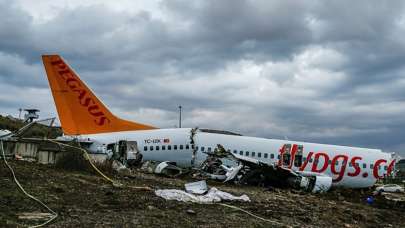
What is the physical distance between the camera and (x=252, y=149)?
2548cm

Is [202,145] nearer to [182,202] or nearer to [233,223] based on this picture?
[182,202]

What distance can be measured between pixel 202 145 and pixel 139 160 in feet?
12.1

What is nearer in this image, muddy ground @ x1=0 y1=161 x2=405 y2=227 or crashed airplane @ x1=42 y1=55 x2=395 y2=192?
muddy ground @ x1=0 y1=161 x2=405 y2=227

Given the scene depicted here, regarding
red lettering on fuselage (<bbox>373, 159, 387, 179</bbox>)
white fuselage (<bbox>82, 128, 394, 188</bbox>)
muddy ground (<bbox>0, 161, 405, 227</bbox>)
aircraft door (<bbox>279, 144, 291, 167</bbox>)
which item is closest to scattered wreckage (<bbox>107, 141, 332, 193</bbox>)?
white fuselage (<bbox>82, 128, 394, 188</bbox>)

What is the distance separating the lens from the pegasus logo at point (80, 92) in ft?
88.7

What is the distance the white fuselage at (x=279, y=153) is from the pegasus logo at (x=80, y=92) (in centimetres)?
137

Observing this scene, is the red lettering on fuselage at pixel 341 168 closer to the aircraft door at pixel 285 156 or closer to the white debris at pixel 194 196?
the aircraft door at pixel 285 156

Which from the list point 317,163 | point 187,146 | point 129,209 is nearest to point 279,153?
point 317,163

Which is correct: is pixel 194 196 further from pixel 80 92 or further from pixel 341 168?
pixel 80 92

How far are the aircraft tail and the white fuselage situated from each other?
1.08 meters

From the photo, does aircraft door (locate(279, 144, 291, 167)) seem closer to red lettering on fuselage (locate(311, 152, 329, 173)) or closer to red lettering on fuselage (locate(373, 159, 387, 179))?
red lettering on fuselage (locate(311, 152, 329, 173))

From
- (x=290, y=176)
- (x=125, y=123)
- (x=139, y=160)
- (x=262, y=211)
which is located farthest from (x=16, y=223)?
(x=125, y=123)

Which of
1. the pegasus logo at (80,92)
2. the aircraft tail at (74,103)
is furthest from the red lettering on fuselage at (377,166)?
the pegasus logo at (80,92)

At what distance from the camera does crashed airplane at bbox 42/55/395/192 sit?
2517 cm
